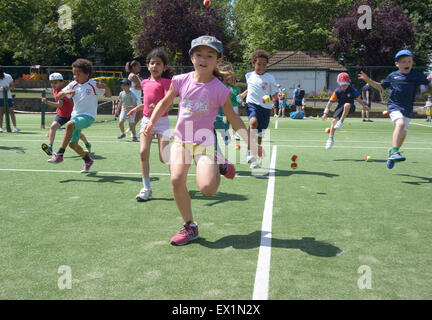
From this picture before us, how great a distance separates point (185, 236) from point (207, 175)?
690 mm

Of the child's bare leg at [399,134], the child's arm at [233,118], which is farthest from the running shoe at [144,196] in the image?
the child's bare leg at [399,134]

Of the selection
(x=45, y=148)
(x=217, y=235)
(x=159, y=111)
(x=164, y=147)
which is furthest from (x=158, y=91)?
(x=45, y=148)

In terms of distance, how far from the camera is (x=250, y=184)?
24.6 feet

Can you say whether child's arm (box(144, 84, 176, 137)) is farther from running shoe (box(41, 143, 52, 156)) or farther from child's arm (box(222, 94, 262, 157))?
running shoe (box(41, 143, 52, 156))

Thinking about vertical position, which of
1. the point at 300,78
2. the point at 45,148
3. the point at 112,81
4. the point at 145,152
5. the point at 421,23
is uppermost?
the point at 421,23

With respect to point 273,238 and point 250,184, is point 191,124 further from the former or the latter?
point 250,184

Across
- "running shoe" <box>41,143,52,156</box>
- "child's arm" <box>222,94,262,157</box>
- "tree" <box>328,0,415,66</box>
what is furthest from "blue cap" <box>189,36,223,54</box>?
"tree" <box>328,0,415,66</box>

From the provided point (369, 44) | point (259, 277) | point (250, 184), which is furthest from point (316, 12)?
point (259, 277)

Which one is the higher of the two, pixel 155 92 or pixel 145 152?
pixel 155 92

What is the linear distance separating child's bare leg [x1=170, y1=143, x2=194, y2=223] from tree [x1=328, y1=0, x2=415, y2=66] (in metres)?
49.8

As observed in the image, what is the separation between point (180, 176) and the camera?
4.40 m

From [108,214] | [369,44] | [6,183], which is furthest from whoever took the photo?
[369,44]

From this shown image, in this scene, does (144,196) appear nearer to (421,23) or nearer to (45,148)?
(45,148)

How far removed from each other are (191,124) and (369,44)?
52.3 meters
